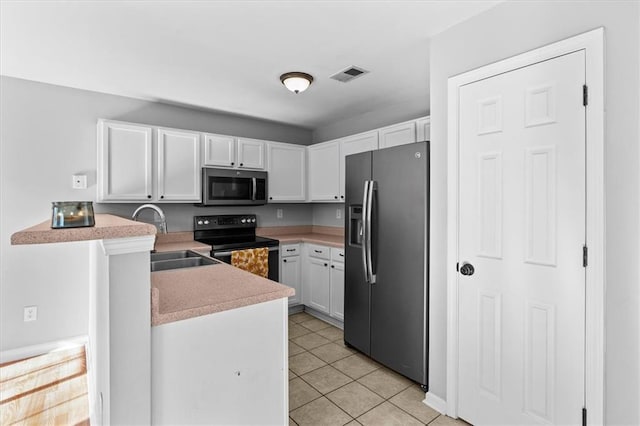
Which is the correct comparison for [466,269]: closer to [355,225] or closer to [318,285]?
[355,225]

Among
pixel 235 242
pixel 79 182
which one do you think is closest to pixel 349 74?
pixel 235 242

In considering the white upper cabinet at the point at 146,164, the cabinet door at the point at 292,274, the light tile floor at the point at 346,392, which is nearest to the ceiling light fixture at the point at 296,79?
the white upper cabinet at the point at 146,164

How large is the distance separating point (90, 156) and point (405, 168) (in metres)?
2.95

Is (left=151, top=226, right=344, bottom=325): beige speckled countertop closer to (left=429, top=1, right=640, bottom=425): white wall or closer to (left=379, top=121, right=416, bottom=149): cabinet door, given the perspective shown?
(left=429, top=1, right=640, bottom=425): white wall

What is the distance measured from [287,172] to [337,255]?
1.35 m

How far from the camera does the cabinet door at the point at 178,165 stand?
336cm

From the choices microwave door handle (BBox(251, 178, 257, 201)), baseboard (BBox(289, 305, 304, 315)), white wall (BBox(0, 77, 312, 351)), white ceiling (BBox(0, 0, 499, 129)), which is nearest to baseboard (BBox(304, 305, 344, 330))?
baseboard (BBox(289, 305, 304, 315))

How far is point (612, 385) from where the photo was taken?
57.4 inches

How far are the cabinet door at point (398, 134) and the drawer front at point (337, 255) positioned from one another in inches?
47.1

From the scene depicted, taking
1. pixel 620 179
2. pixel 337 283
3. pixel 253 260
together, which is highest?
pixel 620 179

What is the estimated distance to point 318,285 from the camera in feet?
12.5

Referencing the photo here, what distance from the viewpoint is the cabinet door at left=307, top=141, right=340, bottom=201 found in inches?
159

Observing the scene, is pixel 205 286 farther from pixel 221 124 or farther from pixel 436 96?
pixel 221 124

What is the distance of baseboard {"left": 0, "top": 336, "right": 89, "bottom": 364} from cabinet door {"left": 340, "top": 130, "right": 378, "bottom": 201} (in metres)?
2.98
